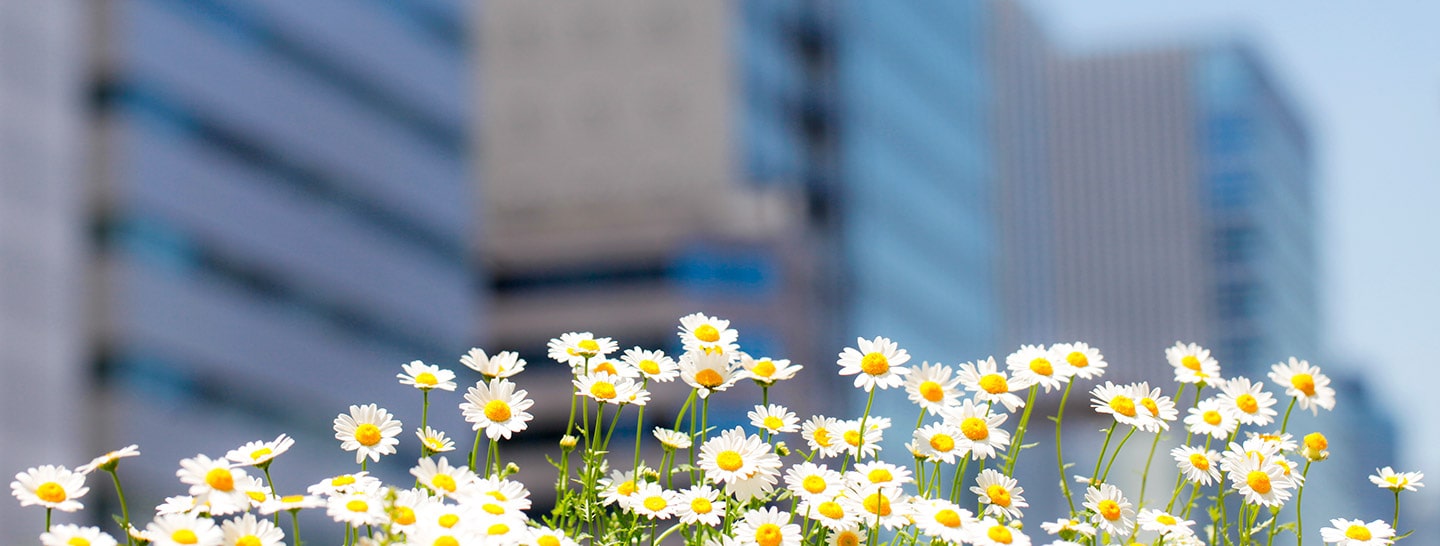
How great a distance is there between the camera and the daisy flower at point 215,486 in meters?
2.07

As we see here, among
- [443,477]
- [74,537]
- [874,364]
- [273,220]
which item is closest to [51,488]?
[74,537]

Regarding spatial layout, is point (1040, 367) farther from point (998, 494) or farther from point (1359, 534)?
point (1359, 534)

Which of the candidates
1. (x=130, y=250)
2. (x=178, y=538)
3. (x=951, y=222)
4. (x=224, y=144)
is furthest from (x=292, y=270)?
(x=178, y=538)

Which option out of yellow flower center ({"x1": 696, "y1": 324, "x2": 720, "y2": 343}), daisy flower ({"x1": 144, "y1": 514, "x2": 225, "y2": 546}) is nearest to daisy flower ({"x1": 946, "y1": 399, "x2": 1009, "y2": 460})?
yellow flower center ({"x1": 696, "y1": 324, "x2": 720, "y2": 343})

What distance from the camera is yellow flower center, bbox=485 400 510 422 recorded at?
2377 millimetres

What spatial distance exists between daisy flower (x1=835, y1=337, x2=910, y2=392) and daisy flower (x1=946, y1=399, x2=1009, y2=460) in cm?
9

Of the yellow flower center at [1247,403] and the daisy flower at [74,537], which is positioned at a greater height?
the yellow flower center at [1247,403]

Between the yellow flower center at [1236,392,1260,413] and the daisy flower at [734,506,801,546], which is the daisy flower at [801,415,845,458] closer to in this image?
the daisy flower at [734,506,801,546]

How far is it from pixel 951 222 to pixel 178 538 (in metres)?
A: 87.5

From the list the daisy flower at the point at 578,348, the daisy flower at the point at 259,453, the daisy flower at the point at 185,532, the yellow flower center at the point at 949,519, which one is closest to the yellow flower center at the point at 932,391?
Answer: the yellow flower center at the point at 949,519

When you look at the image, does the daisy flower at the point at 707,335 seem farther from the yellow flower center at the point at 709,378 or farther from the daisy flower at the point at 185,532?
the daisy flower at the point at 185,532

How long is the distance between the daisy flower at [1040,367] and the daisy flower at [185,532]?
42.8 inches

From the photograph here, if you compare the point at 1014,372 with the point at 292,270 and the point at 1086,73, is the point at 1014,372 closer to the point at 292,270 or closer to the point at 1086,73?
the point at 292,270

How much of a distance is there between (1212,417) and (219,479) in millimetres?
1335
